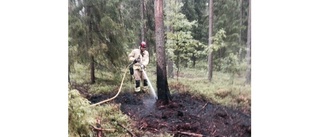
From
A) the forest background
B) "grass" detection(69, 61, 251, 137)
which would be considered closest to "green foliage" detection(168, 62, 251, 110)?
"grass" detection(69, 61, 251, 137)

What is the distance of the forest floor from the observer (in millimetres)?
3111

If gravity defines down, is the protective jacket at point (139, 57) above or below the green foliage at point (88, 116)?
above

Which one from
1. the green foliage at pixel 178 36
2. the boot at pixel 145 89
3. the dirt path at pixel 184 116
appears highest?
the green foliage at pixel 178 36

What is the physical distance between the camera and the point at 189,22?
10.3ft

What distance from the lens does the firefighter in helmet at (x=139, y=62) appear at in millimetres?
3131

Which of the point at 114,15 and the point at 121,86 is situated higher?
the point at 114,15

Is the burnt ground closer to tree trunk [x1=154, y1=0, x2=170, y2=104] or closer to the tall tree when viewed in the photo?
tree trunk [x1=154, y1=0, x2=170, y2=104]

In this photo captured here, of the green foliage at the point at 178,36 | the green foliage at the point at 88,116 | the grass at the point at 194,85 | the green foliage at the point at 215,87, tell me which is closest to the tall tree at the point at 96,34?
the grass at the point at 194,85
